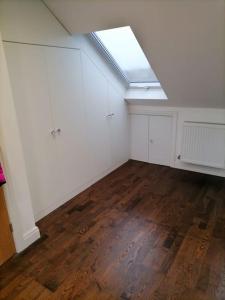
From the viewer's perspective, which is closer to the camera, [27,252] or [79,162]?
[27,252]

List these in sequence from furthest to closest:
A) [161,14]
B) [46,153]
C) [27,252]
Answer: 1. [46,153]
2. [27,252]
3. [161,14]

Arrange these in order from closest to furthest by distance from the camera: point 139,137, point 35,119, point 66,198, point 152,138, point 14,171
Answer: point 14,171, point 35,119, point 66,198, point 152,138, point 139,137

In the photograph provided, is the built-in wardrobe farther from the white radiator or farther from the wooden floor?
the white radiator

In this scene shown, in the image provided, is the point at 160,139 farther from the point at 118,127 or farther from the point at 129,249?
the point at 129,249

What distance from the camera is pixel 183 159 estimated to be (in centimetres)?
326

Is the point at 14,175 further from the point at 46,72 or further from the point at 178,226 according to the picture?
the point at 178,226

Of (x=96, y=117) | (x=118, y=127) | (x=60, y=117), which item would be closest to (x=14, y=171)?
(x=60, y=117)

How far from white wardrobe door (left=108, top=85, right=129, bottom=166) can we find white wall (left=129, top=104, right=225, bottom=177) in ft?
0.83

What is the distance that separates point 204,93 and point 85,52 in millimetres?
1509

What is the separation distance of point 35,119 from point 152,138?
2.04 metres

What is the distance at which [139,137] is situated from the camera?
374 centimetres

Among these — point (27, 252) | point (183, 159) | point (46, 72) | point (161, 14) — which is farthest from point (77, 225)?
point (161, 14)

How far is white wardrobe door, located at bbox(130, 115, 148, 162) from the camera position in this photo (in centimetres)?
362

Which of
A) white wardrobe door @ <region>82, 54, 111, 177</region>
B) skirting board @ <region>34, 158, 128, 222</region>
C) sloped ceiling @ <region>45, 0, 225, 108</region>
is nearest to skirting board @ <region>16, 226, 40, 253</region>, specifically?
skirting board @ <region>34, 158, 128, 222</region>
